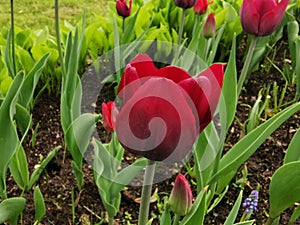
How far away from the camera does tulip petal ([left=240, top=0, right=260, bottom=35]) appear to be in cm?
126

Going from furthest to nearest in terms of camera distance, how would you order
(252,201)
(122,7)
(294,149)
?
(122,7), (252,201), (294,149)

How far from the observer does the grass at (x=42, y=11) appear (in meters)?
3.35

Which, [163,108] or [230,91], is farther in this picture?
[230,91]

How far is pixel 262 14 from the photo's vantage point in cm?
126

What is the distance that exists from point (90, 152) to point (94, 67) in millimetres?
544

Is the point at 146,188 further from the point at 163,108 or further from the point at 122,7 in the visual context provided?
the point at 122,7

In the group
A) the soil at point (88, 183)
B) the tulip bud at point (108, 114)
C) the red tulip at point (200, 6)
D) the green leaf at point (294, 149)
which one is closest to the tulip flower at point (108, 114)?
the tulip bud at point (108, 114)

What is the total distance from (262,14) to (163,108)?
647mm

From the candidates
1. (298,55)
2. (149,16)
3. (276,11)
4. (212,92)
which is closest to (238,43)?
(149,16)

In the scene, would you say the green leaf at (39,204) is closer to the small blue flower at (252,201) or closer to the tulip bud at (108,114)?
the tulip bud at (108,114)

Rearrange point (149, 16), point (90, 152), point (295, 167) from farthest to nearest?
point (149, 16)
point (90, 152)
point (295, 167)

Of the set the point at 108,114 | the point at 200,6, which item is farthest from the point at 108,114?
the point at 200,6

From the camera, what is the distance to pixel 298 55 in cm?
188

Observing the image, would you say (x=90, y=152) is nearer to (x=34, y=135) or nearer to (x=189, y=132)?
(x=34, y=135)
